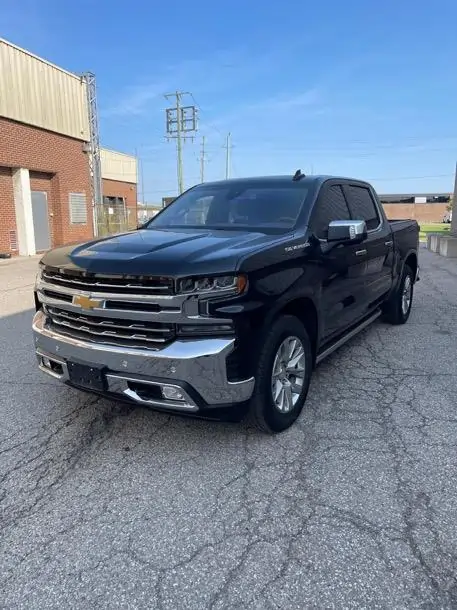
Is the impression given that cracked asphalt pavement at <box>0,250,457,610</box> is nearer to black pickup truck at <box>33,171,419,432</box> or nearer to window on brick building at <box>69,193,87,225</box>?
black pickup truck at <box>33,171,419,432</box>

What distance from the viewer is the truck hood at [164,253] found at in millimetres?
2795

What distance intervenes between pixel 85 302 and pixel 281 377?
143cm

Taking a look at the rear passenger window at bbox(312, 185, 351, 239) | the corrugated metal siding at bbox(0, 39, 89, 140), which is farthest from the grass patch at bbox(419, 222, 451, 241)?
the rear passenger window at bbox(312, 185, 351, 239)

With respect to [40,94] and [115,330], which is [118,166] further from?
[115,330]

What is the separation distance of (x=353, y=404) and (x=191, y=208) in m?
2.37

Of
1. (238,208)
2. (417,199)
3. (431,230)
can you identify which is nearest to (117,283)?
(238,208)

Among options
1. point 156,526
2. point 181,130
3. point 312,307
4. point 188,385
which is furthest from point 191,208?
point 181,130

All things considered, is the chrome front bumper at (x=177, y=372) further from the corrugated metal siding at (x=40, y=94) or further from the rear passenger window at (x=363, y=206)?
the corrugated metal siding at (x=40, y=94)

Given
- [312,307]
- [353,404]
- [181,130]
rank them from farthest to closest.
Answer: [181,130], [353,404], [312,307]

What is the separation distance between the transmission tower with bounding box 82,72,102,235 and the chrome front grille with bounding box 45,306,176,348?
20.0 m

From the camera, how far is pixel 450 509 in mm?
2564

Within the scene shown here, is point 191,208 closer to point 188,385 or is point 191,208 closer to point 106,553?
point 188,385

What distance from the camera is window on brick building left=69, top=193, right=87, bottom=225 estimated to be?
20.4m

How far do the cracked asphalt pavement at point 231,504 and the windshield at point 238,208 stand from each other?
1580 millimetres
